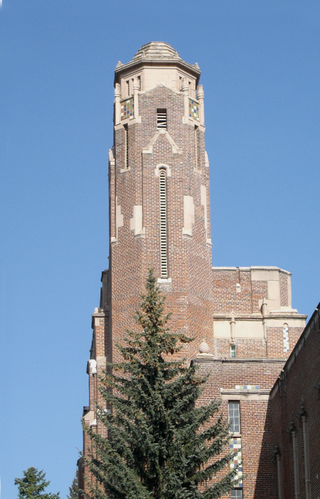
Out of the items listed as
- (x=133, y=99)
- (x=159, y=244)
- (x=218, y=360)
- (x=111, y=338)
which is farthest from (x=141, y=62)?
(x=218, y=360)

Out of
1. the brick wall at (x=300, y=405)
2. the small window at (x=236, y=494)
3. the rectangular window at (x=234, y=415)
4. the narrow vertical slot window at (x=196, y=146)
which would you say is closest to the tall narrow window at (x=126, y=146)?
the narrow vertical slot window at (x=196, y=146)

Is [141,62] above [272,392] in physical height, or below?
above

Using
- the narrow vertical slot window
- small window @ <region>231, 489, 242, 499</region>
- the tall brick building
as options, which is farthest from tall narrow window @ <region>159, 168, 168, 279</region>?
small window @ <region>231, 489, 242, 499</region>

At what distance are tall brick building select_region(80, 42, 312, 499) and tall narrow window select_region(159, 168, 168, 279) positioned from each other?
0.04 m

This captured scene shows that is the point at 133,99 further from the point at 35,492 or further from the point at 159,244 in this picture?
the point at 35,492

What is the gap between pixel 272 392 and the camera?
139 ft

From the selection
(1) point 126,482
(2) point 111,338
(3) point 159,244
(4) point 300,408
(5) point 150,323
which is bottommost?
(1) point 126,482

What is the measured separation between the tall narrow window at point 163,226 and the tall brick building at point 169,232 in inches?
1.7

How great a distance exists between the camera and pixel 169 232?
48.7 metres

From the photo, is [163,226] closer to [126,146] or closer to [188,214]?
[188,214]

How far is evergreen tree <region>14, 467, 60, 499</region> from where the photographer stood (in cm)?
5681

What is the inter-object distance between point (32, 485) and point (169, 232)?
16.7 metres

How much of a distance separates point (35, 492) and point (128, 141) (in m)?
18.8

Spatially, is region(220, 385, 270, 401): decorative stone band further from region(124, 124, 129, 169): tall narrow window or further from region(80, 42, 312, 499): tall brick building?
region(124, 124, 129, 169): tall narrow window
